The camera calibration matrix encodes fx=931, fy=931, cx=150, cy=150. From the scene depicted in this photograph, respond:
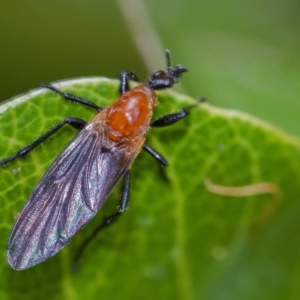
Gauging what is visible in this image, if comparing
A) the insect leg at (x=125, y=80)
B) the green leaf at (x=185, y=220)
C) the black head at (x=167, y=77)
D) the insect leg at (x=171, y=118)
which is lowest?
the green leaf at (x=185, y=220)

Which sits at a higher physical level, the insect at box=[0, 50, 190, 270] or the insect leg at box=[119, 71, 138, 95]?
the insect leg at box=[119, 71, 138, 95]

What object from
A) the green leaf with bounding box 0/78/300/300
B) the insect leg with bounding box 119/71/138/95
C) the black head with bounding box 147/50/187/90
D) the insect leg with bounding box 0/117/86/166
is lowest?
the green leaf with bounding box 0/78/300/300

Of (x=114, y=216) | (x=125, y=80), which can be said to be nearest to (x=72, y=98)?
(x=125, y=80)

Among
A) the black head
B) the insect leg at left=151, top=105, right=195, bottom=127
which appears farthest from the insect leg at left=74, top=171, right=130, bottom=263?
the black head

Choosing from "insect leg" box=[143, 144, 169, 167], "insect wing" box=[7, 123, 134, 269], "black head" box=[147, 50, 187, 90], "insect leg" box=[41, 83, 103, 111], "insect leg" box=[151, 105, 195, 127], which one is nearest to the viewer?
"insect leg" box=[41, 83, 103, 111]

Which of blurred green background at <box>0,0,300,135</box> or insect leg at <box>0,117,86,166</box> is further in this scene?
blurred green background at <box>0,0,300,135</box>

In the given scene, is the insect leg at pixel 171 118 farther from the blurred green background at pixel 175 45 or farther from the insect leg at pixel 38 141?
the blurred green background at pixel 175 45

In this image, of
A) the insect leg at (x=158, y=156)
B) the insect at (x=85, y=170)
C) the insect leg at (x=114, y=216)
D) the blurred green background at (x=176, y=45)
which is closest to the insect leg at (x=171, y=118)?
the insect at (x=85, y=170)

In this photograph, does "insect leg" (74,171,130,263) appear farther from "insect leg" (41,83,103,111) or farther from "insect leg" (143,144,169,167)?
"insect leg" (41,83,103,111)
